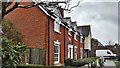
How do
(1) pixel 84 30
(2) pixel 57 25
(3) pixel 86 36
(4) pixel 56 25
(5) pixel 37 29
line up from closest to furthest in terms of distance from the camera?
(5) pixel 37 29, (4) pixel 56 25, (2) pixel 57 25, (3) pixel 86 36, (1) pixel 84 30

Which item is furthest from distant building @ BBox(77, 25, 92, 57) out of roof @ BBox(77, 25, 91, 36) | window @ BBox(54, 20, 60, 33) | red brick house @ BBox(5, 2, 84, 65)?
red brick house @ BBox(5, 2, 84, 65)

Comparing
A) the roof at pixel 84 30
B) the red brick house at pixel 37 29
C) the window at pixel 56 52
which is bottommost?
the window at pixel 56 52

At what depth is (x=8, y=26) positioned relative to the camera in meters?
20.2

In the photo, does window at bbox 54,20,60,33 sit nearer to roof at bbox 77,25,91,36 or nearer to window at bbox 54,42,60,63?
window at bbox 54,42,60,63

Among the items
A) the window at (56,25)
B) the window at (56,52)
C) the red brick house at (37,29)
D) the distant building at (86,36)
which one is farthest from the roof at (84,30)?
the red brick house at (37,29)

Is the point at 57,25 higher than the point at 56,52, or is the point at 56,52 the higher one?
the point at 57,25

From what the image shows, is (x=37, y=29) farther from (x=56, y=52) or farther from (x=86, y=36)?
(x=86, y=36)

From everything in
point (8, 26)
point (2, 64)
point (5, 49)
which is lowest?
point (2, 64)

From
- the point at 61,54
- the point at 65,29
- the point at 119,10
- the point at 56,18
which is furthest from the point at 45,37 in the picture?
the point at 119,10

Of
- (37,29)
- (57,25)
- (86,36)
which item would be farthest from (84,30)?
(37,29)

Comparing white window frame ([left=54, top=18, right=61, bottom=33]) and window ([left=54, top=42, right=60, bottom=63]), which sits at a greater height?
white window frame ([left=54, top=18, right=61, bottom=33])

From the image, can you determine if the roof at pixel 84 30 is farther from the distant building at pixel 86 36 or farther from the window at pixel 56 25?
the window at pixel 56 25

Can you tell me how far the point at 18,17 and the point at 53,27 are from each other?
3.29 m

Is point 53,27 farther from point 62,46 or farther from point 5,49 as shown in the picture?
point 5,49
